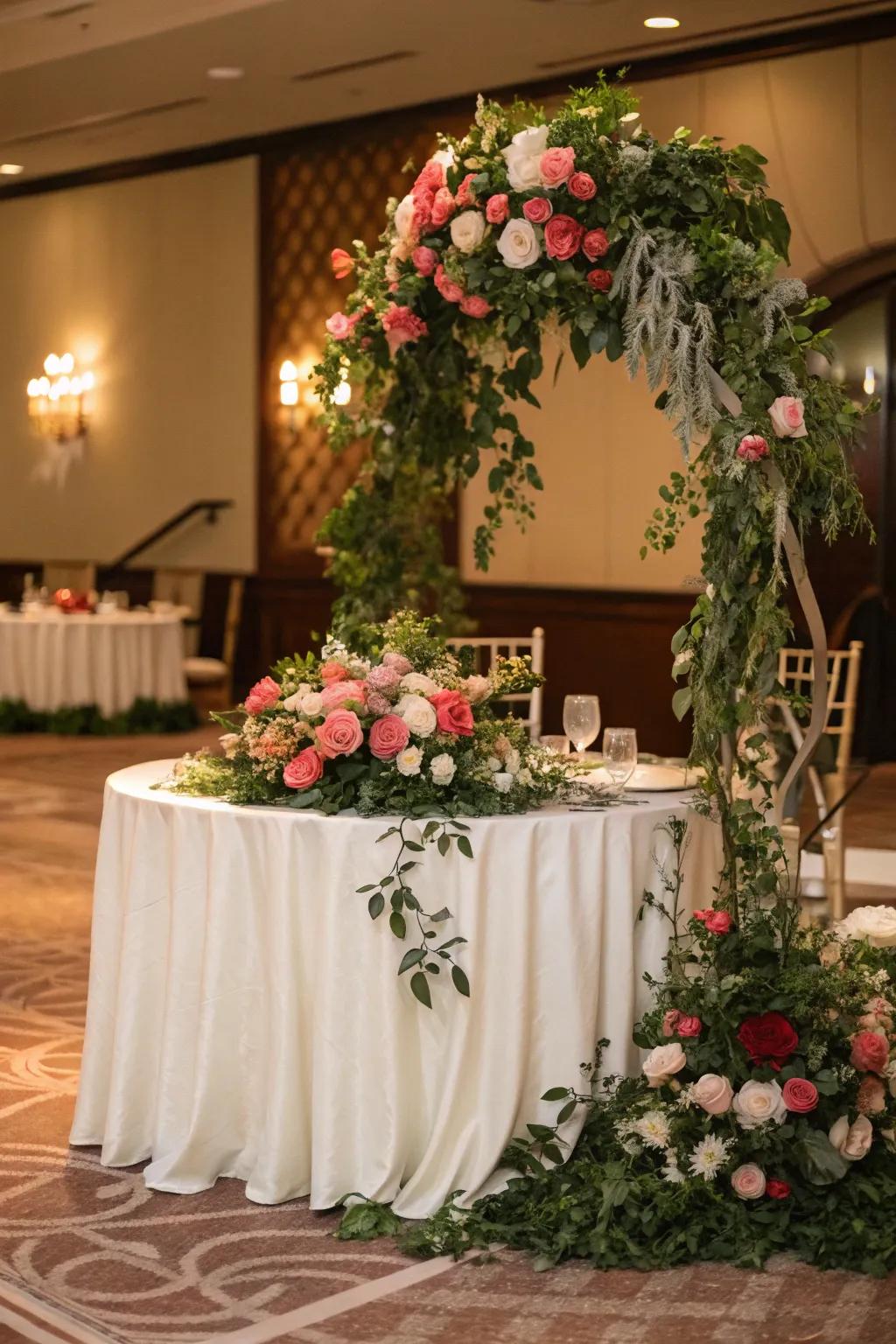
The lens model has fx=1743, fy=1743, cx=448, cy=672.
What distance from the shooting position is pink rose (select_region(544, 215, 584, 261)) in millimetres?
3555

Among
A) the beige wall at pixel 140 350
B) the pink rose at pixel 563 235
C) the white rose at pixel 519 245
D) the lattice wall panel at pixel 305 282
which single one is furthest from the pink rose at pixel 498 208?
the beige wall at pixel 140 350

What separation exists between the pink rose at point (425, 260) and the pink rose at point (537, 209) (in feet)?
1.35

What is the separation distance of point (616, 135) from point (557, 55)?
5.63 m

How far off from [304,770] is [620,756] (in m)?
0.67

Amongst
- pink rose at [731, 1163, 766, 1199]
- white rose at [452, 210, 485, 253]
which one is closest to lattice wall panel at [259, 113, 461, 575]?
white rose at [452, 210, 485, 253]

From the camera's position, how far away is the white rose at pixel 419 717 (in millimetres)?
3359

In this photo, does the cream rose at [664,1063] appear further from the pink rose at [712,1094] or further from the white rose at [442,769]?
the white rose at [442,769]

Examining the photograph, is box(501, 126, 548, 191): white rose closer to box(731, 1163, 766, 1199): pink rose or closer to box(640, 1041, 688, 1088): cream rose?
box(640, 1041, 688, 1088): cream rose

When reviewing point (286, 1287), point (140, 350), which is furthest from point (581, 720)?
point (140, 350)

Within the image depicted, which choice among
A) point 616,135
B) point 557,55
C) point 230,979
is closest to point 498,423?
point 616,135

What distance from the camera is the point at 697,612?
3.46m

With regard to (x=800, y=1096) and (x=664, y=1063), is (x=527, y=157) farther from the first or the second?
(x=800, y=1096)

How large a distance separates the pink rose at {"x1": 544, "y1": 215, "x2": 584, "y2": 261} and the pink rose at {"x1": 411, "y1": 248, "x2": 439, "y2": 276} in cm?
45

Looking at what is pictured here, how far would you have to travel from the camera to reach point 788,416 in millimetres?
3352
